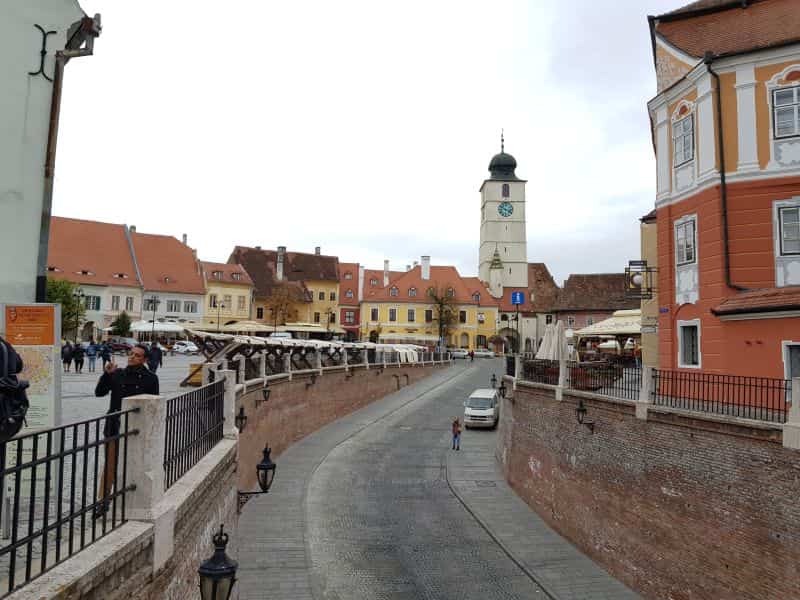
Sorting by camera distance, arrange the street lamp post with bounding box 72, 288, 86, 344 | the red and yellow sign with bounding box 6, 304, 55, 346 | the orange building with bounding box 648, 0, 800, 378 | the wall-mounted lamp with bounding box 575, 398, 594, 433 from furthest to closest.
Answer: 1. the street lamp post with bounding box 72, 288, 86, 344
2. the wall-mounted lamp with bounding box 575, 398, 594, 433
3. the orange building with bounding box 648, 0, 800, 378
4. the red and yellow sign with bounding box 6, 304, 55, 346

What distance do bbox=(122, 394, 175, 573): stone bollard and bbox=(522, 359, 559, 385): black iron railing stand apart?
15.1 meters

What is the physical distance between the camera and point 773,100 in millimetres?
15711

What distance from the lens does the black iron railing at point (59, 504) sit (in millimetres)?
3930

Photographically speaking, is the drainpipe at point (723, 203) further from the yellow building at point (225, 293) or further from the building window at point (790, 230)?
the yellow building at point (225, 293)

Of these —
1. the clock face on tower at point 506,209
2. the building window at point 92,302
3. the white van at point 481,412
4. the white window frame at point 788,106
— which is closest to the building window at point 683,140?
the white window frame at point 788,106

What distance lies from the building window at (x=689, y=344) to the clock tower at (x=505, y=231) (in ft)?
229

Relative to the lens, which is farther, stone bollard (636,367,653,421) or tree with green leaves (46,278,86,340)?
tree with green leaves (46,278,86,340)

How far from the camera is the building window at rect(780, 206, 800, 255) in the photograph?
50.5 ft

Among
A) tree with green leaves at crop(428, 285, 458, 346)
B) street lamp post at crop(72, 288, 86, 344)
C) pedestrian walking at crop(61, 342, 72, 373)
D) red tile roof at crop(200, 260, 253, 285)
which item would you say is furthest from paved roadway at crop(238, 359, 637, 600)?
tree with green leaves at crop(428, 285, 458, 346)

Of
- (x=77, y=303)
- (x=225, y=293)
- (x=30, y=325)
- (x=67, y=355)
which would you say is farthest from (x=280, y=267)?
(x=30, y=325)

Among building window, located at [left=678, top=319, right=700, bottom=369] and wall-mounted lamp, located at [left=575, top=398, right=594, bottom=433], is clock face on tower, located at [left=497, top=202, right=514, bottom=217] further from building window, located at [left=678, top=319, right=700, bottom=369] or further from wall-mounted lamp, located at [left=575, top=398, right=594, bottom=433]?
wall-mounted lamp, located at [left=575, top=398, right=594, bottom=433]

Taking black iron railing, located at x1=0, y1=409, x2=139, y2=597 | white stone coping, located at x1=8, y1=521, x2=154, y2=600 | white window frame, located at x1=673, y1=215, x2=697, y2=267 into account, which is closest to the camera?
white stone coping, located at x1=8, y1=521, x2=154, y2=600

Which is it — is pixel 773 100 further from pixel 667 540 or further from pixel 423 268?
pixel 423 268

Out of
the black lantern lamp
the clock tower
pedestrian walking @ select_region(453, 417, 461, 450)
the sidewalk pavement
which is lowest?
the sidewalk pavement
